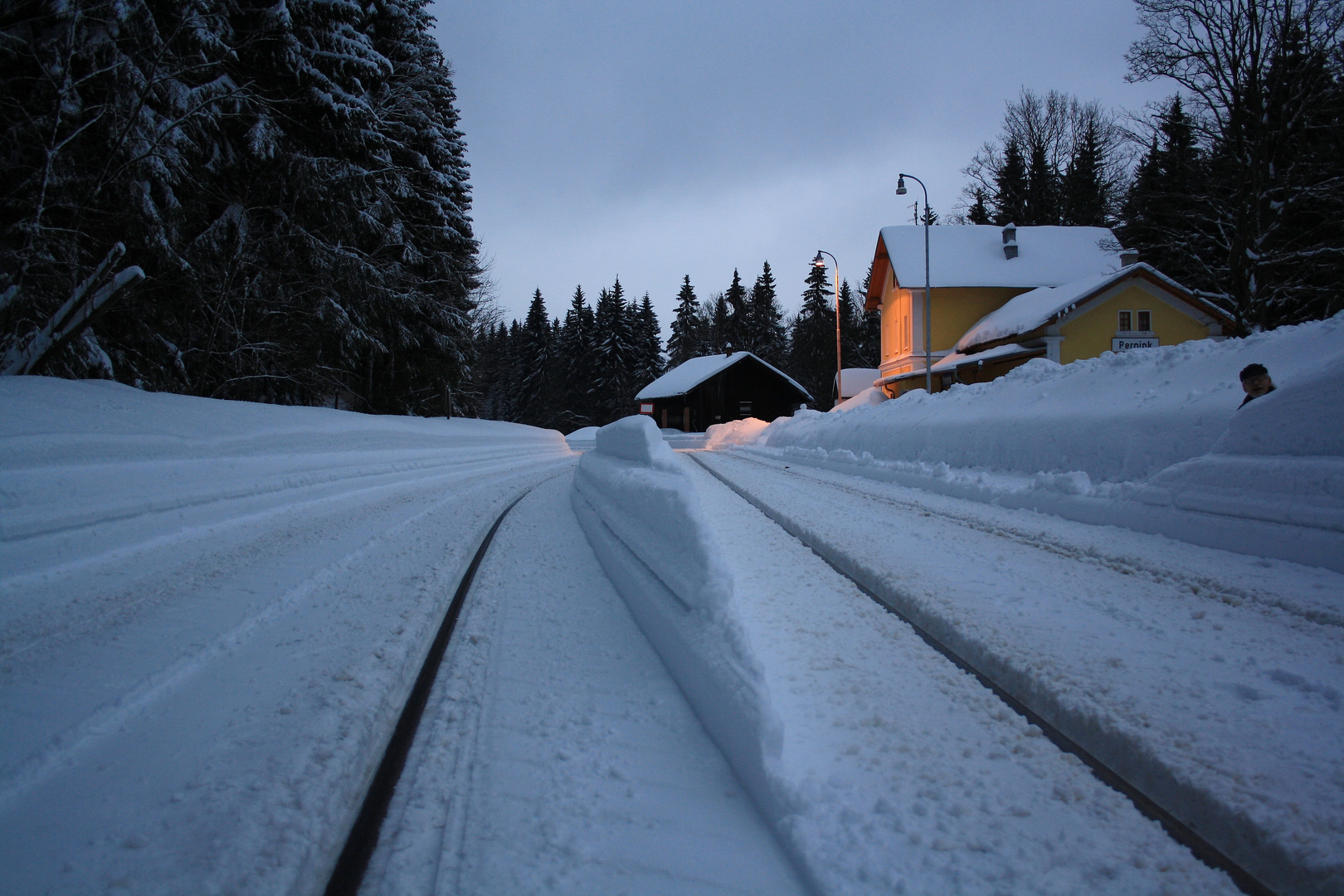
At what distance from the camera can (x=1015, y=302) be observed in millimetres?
30719

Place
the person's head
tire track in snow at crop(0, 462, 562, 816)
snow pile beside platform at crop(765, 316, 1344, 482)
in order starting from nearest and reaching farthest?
1. tire track in snow at crop(0, 462, 562, 816)
2. the person's head
3. snow pile beside platform at crop(765, 316, 1344, 482)

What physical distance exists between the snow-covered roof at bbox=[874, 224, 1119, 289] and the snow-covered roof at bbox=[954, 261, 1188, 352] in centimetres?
203

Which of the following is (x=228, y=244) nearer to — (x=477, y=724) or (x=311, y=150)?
(x=311, y=150)

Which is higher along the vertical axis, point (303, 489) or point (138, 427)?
point (138, 427)

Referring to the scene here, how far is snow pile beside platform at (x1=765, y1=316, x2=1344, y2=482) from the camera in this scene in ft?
22.3

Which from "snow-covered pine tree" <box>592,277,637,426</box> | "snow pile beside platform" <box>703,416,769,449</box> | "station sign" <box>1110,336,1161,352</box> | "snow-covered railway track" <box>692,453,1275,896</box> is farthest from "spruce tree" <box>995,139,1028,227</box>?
"snow-covered railway track" <box>692,453,1275,896</box>

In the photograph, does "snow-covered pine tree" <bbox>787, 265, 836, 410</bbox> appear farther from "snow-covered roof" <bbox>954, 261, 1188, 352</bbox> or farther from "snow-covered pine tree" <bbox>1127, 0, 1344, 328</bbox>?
"snow-covered pine tree" <bbox>1127, 0, 1344, 328</bbox>

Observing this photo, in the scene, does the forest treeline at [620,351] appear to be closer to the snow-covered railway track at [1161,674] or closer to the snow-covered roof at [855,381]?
the snow-covered roof at [855,381]

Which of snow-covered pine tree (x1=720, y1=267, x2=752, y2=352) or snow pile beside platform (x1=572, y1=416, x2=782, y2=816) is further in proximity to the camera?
snow-covered pine tree (x1=720, y1=267, x2=752, y2=352)

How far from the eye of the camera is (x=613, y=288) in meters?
64.1

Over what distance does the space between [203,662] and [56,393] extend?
21.5 feet

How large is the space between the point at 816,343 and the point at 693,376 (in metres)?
22.4

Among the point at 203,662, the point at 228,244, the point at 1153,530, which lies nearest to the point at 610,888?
the point at 203,662

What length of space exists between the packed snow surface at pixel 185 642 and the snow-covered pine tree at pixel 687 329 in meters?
69.5
